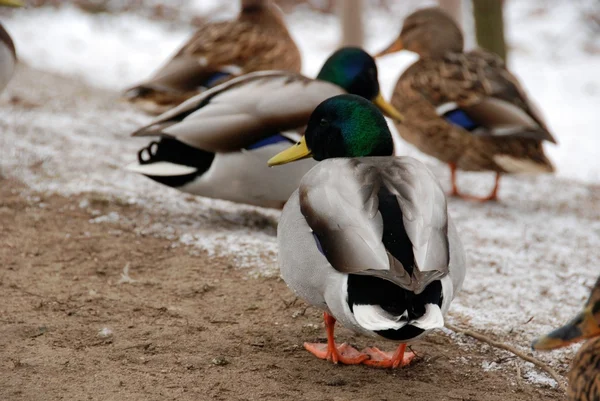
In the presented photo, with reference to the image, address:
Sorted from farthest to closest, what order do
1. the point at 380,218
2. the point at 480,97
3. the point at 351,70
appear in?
the point at 480,97 → the point at 351,70 → the point at 380,218

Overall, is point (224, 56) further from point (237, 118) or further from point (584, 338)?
point (584, 338)

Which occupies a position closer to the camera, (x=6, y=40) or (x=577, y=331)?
(x=577, y=331)

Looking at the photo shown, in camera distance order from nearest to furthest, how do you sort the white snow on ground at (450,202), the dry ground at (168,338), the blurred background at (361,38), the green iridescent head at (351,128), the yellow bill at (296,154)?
the dry ground at (168,338)
the green iridescent head at (351,128)
the yellow bill at (296,154)
the white snow on ground at (450,202)
the blurred background at (361,38)

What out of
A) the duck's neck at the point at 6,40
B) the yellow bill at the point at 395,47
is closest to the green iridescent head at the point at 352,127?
the duck's neck at the point at 6,40

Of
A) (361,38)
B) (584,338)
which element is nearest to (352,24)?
(361,38)

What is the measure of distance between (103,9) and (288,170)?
37.0 ft

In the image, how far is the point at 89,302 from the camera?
3.52 metres

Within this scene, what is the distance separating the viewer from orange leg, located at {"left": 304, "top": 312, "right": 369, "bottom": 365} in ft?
10.2

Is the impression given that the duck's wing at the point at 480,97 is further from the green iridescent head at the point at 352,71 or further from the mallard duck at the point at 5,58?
the mallard duck at the point at 5,58

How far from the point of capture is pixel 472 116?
584 cm

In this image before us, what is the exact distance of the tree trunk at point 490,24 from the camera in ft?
29.6

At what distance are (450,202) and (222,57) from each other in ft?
6.64

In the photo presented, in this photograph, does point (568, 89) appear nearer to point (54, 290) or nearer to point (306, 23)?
point (306, 23)

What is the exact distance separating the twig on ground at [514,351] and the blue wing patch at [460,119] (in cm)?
266
